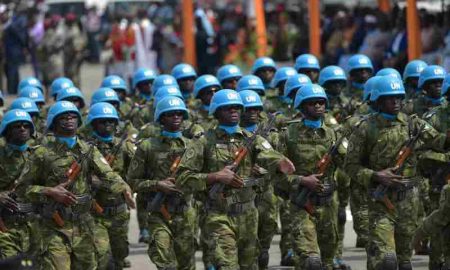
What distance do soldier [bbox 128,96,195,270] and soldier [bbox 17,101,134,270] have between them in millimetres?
670

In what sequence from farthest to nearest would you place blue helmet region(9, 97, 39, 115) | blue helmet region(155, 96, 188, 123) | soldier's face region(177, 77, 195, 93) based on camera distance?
soldier's face region(177, 77, 195, 93) → blue helmet region(9, 97, 39, 115) → blue helmet region(155, 96, 188, 123)

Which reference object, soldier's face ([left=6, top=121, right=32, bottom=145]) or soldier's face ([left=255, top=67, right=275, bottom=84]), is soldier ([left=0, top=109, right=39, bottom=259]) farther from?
soldier's face ([left=255, top=67, right=275, bottom=84])

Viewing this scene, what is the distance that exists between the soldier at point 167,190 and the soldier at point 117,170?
56 centimetres

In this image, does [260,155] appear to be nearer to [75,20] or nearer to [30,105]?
[30,105]

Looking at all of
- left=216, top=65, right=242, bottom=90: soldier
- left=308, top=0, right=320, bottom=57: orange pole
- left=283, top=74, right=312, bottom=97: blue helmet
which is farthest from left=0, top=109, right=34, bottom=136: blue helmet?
left=308, top=0, right=320, bottom=57: orange pole

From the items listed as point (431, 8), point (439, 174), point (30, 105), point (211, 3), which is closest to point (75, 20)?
point (431, 8)

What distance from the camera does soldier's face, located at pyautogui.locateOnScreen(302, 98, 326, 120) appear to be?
51.0ft

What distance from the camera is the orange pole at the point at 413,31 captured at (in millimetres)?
26094

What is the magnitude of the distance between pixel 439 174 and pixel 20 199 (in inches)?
164

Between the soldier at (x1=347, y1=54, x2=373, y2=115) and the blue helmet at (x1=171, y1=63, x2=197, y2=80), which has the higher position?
the blue helmet at (x1=171, y1=63, x2=197, y2=80)

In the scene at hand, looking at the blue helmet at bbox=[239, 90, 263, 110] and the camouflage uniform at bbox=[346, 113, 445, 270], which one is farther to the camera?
the blue helmet at bbox=[239, 90, 263, 110]

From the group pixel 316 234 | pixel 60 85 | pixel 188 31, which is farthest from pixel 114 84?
pixel 188 31

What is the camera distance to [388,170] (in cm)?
1456

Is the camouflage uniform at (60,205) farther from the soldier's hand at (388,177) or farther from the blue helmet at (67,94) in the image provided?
the blue helmet at (67,94)
